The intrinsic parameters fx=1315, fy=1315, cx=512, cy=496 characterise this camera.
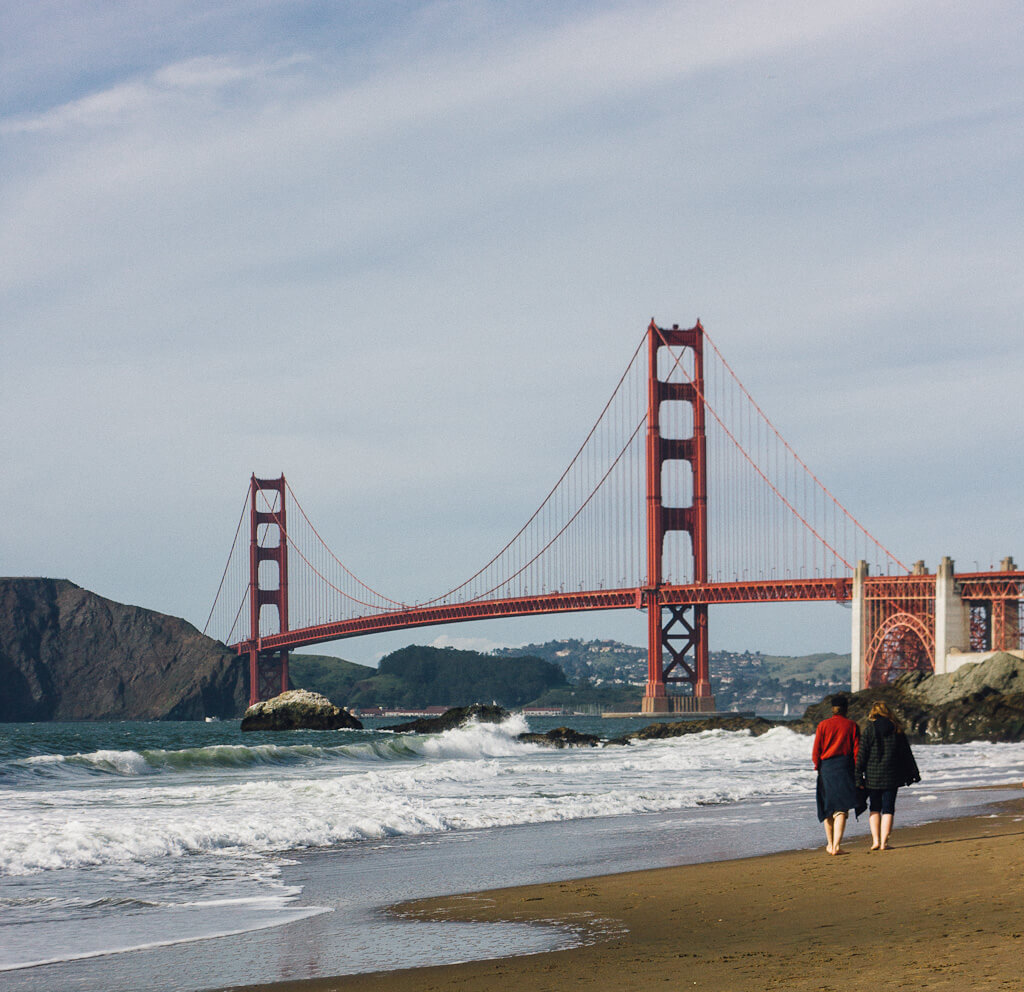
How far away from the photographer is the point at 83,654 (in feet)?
449

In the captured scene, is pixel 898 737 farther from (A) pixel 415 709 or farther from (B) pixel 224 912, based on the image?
(A) pixel 415 709

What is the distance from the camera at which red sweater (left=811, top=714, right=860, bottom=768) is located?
1095 centimetres

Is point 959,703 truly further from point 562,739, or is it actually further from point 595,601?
point 595,601

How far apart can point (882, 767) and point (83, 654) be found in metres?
135

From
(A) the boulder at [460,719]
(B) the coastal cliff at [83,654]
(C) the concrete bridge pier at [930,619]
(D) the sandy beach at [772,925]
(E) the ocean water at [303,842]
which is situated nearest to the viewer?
(D) the sandy beach at [772,925]

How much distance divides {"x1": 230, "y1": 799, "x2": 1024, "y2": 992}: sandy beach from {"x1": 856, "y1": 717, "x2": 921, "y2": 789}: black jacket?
0.60 meters

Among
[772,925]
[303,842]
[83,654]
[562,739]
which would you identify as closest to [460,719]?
[562,739]

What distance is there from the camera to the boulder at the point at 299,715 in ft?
194

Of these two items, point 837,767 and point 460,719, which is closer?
point 837,767

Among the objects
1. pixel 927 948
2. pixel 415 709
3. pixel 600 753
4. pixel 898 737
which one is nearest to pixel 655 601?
pixel 600 753

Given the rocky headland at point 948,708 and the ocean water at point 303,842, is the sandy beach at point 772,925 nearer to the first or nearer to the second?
the ocean water at point 303,842

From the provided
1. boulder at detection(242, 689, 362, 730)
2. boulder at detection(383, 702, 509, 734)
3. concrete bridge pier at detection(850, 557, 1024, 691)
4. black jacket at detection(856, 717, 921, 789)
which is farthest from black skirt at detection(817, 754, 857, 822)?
boulder at detection(242, 689, 362, 730)

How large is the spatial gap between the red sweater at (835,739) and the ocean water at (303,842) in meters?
1.49

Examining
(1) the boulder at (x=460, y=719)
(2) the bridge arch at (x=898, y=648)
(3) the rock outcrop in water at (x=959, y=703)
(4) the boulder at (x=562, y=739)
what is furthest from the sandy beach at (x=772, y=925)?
(2) the bridge arch at (x=898, y=648)
